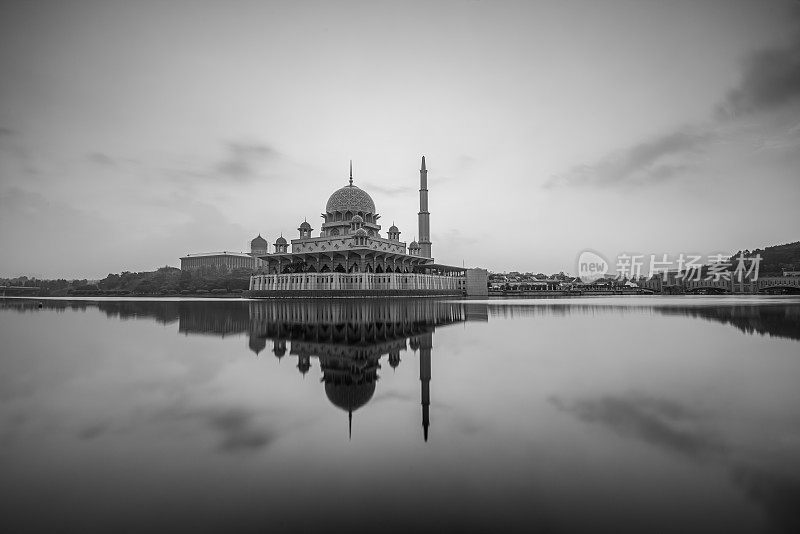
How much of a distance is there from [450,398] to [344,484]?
2.85m

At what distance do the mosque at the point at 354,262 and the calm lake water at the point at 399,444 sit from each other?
39087 mm

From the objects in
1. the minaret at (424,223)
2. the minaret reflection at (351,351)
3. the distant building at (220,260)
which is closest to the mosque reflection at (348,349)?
the minaret reflection at (351,351)

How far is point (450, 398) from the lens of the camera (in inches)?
226

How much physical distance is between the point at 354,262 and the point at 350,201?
12834 millimetres

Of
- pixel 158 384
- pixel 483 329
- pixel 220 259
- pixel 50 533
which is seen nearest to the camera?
pixel 50 533

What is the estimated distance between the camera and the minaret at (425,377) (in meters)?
4.88

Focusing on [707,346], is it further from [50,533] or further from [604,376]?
[50,533]

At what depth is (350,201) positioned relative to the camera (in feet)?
200

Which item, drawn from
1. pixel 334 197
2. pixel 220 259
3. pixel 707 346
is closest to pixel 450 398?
pixel 707 346

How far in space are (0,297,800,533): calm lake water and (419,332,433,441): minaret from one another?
0.06m

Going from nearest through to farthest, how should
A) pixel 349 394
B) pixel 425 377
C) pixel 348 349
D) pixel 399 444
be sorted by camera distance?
pixel 399 444 → pixel 349 394 → pixel 425 377 → pixel 348 349

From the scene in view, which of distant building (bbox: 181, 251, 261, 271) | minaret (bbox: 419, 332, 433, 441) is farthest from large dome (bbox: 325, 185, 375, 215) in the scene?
distant building (bbox: 181, 251, 261, 271)

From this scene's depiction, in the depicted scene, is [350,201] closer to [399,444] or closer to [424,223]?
[424,223]

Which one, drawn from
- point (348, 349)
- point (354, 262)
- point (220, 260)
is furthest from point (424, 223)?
point (220, 260)
